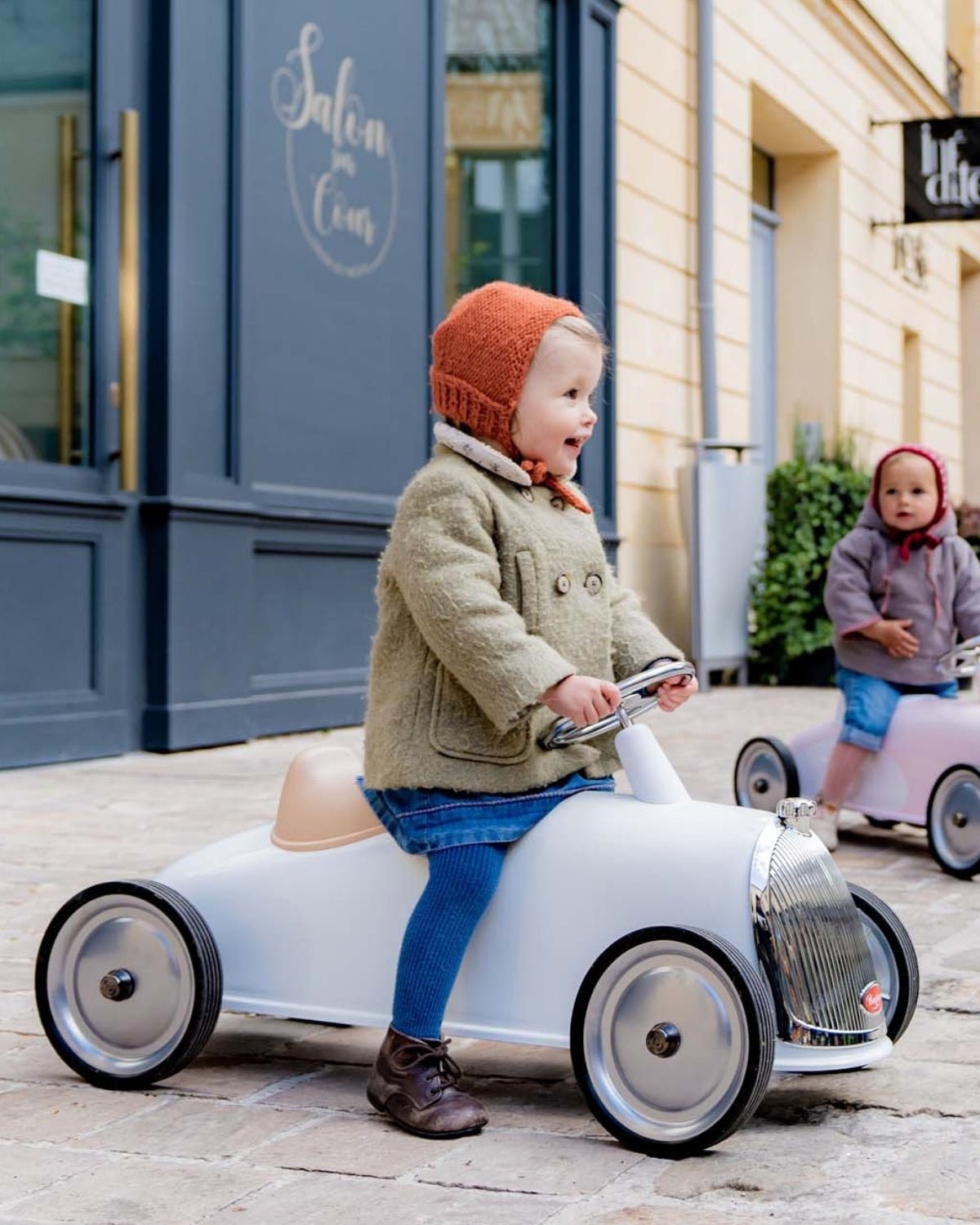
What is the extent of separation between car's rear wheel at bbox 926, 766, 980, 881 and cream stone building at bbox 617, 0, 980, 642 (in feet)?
19.9

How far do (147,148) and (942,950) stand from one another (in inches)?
190

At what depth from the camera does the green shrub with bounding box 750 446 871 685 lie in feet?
→ 37.0

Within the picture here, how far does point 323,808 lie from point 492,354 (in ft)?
2.52

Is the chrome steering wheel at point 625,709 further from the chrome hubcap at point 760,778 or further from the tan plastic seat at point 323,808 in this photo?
the chrome hubcap at point 760,778

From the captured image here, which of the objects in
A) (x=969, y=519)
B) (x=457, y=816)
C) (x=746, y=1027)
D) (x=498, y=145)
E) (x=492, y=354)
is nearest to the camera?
(x=746, y=1027)

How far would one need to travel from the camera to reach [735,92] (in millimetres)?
12539

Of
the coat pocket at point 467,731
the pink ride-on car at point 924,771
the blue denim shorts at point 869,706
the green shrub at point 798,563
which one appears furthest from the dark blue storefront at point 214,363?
the coat pocket at point 467,731

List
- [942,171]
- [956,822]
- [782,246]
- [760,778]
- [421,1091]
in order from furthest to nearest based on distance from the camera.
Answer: [942,171] → [782,246] → [760,778] → [956,822] → [421,1091]

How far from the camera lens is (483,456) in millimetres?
2713

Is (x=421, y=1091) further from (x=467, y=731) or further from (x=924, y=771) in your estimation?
(x=924, y=771)

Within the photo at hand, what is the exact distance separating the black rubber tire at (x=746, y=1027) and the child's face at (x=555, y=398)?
0.78m

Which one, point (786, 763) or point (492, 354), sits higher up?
point (492, 354)

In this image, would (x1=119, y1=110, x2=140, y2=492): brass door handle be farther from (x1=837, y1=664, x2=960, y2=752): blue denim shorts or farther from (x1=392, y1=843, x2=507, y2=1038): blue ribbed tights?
(x1=392, y1=843, x2=507, y2=1038): blue ribbed tights

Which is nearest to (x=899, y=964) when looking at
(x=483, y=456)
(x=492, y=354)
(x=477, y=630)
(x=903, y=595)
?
(x=477, y=630)
